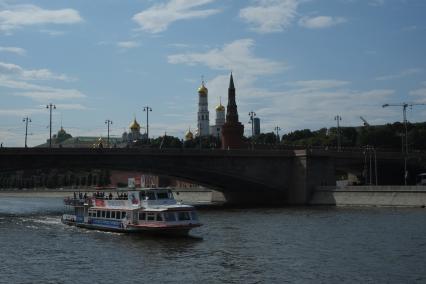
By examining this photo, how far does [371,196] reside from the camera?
84.5 metres

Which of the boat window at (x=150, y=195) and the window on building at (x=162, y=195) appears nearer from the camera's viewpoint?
the boat window at (x=150, y=195)

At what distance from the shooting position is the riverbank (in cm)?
7844

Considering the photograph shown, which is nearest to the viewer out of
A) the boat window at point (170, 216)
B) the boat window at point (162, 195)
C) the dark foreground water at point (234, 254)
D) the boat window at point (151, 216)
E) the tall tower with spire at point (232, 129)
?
the dark foreground water at point (234, 254)

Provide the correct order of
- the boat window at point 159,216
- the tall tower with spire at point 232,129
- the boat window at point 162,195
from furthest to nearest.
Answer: the tall tower with spire at point 232,129
the boat window at point 162,195
the boat window at point 159,216

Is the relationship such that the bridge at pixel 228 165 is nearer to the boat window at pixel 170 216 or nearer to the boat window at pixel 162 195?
the boat window at pixel 162 195

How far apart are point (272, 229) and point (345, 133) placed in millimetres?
134556

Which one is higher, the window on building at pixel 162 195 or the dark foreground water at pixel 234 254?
the window on building at pixel 162 195

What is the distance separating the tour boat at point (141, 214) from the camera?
170 ft

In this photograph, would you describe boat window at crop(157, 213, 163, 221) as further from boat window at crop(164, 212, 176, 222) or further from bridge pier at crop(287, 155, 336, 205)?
bridge pier at crop(287, 155, 336, 205)

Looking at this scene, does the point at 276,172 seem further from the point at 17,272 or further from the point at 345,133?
the point at 345,133

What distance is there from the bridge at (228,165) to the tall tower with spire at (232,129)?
30.3 m

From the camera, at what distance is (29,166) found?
84.3 metres

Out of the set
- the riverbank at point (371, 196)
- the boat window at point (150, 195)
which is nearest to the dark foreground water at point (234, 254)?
the boat window at point (150, 195)

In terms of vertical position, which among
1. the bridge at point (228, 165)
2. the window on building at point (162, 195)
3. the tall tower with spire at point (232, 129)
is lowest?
the window on building at point (162, 195)
